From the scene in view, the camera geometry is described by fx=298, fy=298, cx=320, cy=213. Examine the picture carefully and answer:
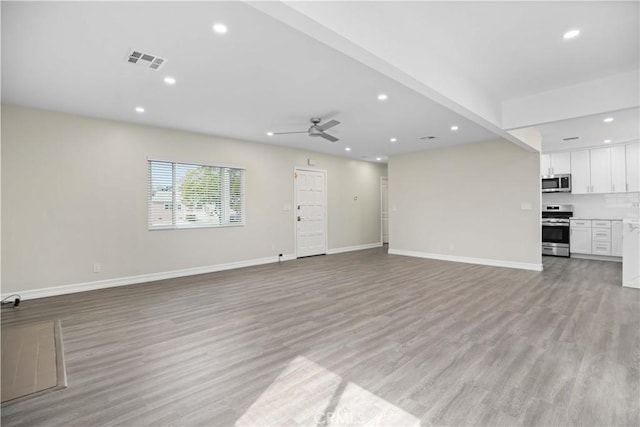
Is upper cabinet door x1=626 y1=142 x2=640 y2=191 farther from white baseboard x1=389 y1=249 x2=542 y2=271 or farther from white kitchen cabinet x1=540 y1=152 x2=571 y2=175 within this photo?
white baseboard x1=389 y1=249 x2=542 y2=271

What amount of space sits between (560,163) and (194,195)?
868 cm

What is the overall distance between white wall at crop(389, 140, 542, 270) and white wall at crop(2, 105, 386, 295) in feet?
→ 11.8

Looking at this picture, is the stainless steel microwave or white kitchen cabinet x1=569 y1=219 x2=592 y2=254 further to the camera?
the stainless steel microwave

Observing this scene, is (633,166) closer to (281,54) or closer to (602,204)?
(602,204)

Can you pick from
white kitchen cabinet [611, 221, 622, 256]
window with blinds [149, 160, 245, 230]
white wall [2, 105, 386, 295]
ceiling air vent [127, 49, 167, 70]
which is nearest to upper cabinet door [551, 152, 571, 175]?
white kitchen cabinet [611, 221, 622, 256]

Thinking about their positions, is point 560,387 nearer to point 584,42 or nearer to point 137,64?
point 584,42

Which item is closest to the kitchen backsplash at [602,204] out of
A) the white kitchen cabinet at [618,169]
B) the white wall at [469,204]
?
the white kitchen cabinet at [618,169]

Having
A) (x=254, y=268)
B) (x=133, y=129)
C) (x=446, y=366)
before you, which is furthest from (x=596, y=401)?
(x=133, y=129)

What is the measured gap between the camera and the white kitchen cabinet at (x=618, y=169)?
21.7ft

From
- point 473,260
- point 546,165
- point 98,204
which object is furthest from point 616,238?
point 98,204

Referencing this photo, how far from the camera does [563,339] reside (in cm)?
281

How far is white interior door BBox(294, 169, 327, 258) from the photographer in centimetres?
748

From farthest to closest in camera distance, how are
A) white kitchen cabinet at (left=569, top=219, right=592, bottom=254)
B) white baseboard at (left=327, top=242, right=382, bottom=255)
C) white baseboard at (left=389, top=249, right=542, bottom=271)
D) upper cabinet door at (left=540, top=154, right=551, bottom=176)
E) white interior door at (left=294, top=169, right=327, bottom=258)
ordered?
white baseboard at (left=327, top=242, right=382, bottom=255), upper cabinet door at (left=540, top=154, right=551, bottom=176), white interior door at (left=294, top=169, right=327, bottom=258), white kitchen cabinet at (left=569, top=219, right=592, bottom=254), white baseboard at (left=389, top=249, right=542, bottom=271)

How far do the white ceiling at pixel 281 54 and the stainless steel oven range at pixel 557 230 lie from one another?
4847 mm
